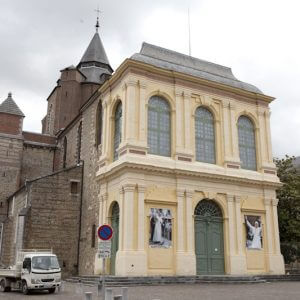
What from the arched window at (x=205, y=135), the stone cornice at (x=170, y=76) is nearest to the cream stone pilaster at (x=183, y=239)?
the arched window at (x=205, y=135)

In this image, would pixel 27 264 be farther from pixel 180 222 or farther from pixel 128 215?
pixel 180 222

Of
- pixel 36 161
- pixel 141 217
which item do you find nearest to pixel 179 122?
pixel 141 217

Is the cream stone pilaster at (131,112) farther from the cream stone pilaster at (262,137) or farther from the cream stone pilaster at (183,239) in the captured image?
the cream stone pilaster at (262,137)

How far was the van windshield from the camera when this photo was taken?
15032 millimetres

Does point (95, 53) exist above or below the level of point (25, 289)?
above

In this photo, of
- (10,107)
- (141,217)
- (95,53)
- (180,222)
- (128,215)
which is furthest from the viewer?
(95,53)

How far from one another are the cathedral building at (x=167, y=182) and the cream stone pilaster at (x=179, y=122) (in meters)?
0.06

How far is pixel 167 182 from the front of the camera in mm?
19547

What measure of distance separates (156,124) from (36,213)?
8.69 metres

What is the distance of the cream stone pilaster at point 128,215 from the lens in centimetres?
1784

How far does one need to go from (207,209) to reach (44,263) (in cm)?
880

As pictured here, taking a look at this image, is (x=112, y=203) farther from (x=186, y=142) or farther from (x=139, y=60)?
(x=139, y=60)

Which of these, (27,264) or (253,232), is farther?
(253,232)

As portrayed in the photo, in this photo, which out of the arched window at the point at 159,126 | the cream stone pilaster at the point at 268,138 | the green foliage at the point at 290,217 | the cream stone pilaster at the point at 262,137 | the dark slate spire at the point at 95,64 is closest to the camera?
the arched window at the point at 159,126
